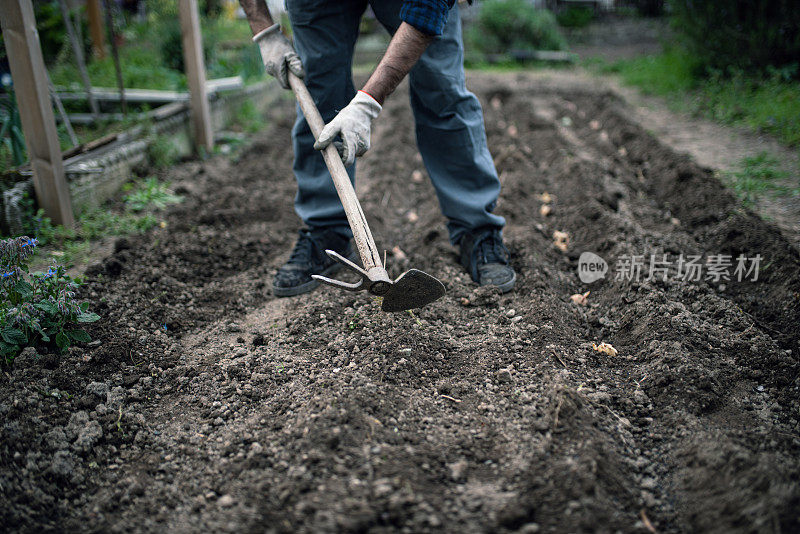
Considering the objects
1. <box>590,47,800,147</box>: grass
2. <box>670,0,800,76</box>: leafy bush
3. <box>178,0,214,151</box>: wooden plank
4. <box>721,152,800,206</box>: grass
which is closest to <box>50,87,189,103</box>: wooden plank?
<box>178,0,214,151</box>: wooden plank

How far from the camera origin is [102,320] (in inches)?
85.1

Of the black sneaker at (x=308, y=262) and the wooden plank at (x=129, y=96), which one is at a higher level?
the wooden plank at (x=129, y=96)

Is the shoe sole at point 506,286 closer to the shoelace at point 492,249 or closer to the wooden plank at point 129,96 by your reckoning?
the shoelace at point 492,249

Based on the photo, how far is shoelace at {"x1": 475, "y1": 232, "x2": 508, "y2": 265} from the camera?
99.3 inches

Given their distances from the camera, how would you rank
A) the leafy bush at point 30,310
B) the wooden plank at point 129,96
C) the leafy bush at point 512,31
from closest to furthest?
the leafy bush at point 30,310, the wooden plank at point 129,96, the leafy bush at point 512,31

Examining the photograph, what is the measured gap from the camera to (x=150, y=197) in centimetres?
340

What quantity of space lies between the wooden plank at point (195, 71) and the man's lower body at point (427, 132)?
2.08 m

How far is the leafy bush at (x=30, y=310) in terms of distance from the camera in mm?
1882

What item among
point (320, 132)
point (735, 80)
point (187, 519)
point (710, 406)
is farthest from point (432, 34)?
point (735, 80)

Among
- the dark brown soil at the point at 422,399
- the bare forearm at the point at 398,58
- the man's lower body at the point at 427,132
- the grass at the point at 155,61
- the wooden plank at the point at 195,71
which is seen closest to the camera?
the dark brown soil at the point at 422,399

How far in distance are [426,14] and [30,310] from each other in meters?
1.63

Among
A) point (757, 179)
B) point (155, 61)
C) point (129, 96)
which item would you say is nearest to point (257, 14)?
point (129, 96)

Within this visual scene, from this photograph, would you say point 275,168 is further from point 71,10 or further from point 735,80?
point 735,80

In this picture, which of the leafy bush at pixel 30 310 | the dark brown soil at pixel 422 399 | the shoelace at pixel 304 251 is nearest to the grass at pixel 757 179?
the dark brown soil at pixel 422 399
